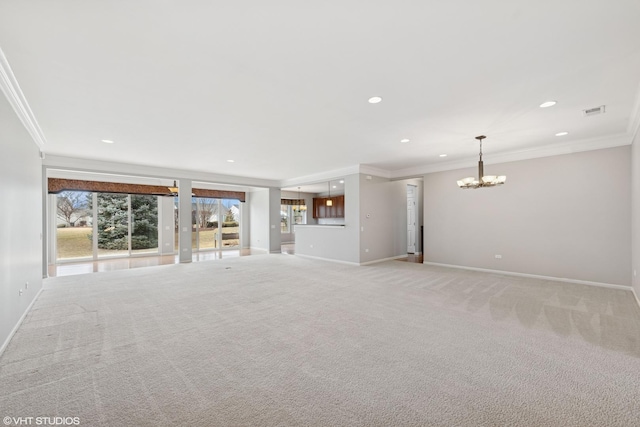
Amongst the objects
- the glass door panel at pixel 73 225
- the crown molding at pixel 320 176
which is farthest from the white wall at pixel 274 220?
the glass door panel at pixel 73 225

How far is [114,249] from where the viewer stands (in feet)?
31.5

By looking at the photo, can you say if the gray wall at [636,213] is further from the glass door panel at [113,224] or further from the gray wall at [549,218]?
the glass door panel at [113,224]

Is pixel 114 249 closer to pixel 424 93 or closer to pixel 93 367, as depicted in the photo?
pixel 93 367

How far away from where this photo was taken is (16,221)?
339 centimetres

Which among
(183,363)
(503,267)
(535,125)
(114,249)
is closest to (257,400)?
(183,363)

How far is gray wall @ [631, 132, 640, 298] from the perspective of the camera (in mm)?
4059

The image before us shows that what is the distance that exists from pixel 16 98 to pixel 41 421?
358cm

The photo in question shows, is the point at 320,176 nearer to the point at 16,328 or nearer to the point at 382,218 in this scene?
the point at 382,218

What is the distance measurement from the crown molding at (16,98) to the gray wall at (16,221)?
3.9 inches

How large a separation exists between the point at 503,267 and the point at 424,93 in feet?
16.8

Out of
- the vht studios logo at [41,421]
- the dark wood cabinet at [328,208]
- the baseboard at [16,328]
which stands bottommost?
the vht studios logo at [41,421]

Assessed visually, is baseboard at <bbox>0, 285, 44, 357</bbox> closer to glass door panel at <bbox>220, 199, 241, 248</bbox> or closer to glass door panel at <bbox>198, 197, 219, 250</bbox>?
glass door panel at <bbox>198, 197, 219, 250</bbox>

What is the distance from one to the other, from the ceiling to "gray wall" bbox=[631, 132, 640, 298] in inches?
16.8

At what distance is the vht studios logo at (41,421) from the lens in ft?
5.73
